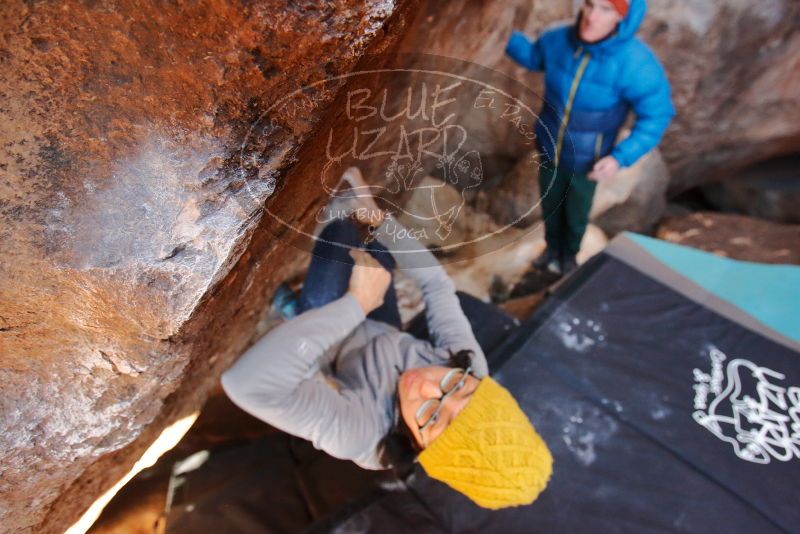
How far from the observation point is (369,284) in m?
0.83

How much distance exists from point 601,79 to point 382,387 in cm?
114

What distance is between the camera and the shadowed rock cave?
0.54 meters

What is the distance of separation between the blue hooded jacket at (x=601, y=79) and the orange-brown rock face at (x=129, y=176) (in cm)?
93

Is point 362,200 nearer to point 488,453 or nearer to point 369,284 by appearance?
point 369,284

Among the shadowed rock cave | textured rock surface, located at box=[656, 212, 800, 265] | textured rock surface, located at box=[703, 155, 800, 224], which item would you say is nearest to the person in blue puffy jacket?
the shadowed rock cave

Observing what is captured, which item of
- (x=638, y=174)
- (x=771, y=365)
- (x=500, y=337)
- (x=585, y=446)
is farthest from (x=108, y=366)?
(x=638, y=174)

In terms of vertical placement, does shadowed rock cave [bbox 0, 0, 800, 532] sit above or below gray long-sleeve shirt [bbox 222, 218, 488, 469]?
above

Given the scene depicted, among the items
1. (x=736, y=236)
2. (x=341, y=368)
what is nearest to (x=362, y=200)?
(x=341, y=368)

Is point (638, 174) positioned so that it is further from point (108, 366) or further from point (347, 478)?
point (108, 366)

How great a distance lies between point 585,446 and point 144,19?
1276mm

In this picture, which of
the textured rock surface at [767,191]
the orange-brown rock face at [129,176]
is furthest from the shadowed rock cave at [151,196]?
the textured rock surface at [767,191]

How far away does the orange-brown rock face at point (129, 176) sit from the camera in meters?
0.53

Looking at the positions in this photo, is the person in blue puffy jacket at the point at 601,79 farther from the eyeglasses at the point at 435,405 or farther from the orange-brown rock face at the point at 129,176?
the orange-brown rock face at the point at 129,176

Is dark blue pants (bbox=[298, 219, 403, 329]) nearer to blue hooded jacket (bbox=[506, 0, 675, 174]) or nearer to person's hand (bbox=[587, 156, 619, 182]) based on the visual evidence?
blue hooded jacket (bbox=[506, 0, 675, 174])
